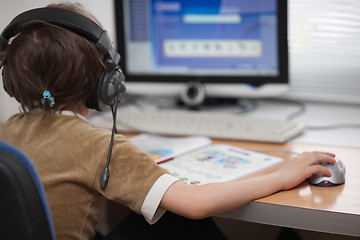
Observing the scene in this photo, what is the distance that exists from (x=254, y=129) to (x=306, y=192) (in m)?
0.38

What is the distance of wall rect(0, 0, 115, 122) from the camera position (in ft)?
3.34

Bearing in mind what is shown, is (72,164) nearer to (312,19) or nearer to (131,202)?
(131,202)

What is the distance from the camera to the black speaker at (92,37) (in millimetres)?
812

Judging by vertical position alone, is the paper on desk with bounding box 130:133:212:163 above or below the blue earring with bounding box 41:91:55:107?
below

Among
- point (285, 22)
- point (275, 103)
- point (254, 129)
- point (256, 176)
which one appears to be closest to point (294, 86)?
point (275, 103)

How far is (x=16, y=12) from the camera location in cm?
100

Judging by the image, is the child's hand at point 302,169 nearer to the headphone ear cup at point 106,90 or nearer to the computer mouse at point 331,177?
the computer mouse at point 331,177

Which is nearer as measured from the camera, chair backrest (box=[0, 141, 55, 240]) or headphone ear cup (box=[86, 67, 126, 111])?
chair backrest (box=[0, 141, 55, 240])

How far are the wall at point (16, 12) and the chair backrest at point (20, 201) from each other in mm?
354

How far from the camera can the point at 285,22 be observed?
1.33 metres

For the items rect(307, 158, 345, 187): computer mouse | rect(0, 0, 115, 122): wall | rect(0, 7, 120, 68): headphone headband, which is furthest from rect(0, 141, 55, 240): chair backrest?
rect(307, 158, 345, 187): computer mouse

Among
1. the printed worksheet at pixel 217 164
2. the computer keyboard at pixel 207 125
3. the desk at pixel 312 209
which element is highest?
the computer keyboard at pixel 207 125

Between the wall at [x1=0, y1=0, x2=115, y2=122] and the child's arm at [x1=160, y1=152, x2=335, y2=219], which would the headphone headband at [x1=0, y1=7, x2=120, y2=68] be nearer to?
the wall at [x1=0, y1=0, x2=115, y2=122]

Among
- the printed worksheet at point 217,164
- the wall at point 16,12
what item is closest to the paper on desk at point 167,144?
the printed worksheet at point 217,164
